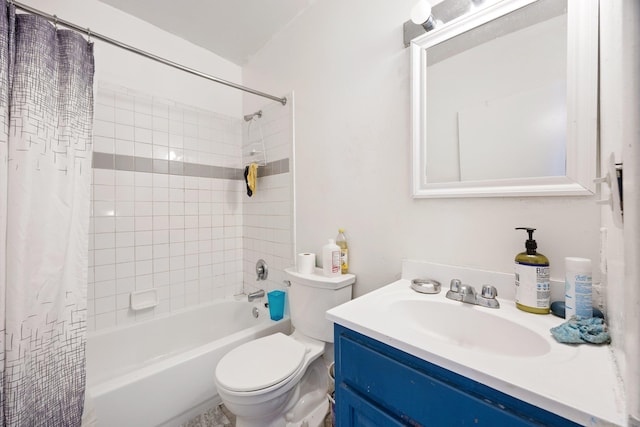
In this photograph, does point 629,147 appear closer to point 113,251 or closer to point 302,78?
point 302,78

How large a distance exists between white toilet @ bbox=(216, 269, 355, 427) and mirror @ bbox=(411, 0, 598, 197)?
2.20ft

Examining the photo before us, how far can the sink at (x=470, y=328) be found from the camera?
661 millimetres

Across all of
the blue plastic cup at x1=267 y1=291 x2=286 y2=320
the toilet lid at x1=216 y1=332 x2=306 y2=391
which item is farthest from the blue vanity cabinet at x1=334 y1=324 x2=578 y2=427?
the blue plastic cup at x1=267 y1=291 x2=286 y2=320

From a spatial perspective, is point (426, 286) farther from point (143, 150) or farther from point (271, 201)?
point (143, 150)

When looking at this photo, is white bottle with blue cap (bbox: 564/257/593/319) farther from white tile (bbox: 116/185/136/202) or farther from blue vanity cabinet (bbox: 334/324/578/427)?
white tile (bbox: 116/185/136/202)

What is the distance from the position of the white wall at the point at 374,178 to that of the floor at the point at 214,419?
3.08 ft


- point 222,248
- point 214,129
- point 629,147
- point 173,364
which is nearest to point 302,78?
point 214,129

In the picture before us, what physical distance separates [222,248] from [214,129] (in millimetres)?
954

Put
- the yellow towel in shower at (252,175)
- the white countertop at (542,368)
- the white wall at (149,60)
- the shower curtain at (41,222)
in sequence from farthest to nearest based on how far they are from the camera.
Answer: the yellow towel in shower at (252,175)
the white wall at (149,60)
the shower curtain at (41,222)
the white countertop at (542,368)

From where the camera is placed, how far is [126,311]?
1616 mm

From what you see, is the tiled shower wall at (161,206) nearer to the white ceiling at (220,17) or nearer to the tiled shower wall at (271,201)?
the tiled shower wall at (271,201)

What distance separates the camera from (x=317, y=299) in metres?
1.23

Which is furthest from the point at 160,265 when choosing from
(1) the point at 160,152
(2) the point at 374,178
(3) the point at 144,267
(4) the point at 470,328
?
(4) the point at 470,328

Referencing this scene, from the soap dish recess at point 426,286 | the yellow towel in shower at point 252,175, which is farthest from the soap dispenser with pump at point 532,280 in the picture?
the yellow towel in shower at point 252,175
